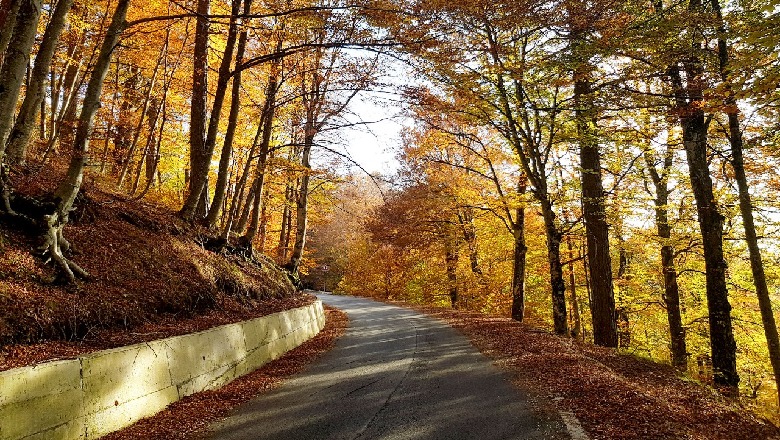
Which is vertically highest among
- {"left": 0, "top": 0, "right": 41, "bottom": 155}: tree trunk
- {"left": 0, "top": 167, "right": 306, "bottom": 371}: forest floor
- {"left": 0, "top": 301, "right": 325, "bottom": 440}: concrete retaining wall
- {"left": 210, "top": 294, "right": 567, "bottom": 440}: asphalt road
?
{"left": 0, "top": 0, "right": 41, "bottom": 155}: tree trunk

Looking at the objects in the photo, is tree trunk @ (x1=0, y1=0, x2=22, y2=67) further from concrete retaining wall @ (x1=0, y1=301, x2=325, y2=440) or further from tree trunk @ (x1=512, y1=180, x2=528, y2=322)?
tree trunk @ (x1=512, y1=180, x2=528, y2=322)

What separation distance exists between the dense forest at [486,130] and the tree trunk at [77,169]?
29 mm

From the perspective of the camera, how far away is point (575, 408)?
5.11 m

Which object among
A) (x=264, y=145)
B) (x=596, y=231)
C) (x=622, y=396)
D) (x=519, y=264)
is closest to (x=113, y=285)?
(x=622, y=396)

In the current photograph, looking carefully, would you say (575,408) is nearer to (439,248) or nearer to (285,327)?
(285,327)

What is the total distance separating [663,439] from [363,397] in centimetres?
333

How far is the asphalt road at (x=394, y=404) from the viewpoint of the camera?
4531mm

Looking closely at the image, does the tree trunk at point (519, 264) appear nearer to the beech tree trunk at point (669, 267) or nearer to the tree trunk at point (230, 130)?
the beech tree trunk at point (669, 267)

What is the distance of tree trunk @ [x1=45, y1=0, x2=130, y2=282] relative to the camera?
5945 mm

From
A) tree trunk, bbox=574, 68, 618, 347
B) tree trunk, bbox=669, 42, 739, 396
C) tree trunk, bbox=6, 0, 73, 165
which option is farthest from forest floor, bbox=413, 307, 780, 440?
tree trunk, bbox=6, 0, 73, 165

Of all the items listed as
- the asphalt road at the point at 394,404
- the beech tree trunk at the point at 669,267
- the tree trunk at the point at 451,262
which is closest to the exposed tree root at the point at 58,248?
the asphalt road at the point at 394,404

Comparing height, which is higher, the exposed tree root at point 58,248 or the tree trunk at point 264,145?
the tree trunk at point 264,145

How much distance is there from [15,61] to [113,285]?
10.1 ft

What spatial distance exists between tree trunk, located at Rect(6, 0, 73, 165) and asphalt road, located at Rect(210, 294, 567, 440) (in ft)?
18.8
